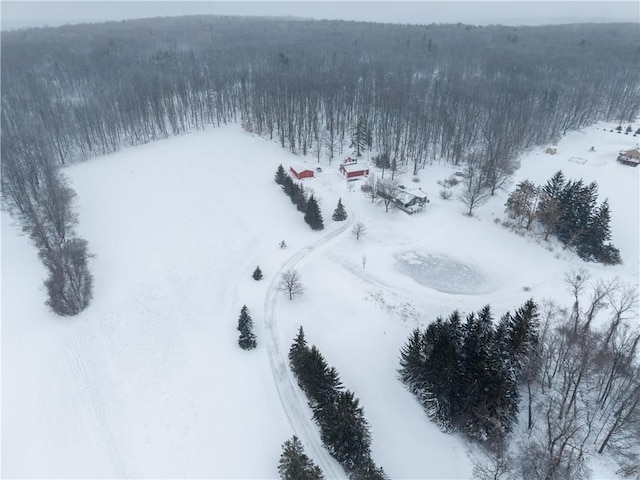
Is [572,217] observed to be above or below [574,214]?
below

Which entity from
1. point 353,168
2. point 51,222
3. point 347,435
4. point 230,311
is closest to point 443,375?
point 347,435

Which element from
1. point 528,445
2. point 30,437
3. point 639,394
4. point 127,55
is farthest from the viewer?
point 127,55

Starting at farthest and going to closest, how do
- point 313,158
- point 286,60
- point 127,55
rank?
1. point 127,55
2. point 286,60
3. point 313,158

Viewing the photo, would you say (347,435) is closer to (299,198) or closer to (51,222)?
(299,198)

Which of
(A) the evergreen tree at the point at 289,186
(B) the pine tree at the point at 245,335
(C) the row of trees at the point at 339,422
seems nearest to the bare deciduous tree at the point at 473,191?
(A) the evergreen tree at the point at 289,186

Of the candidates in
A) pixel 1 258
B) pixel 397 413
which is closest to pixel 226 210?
pixel 1 258

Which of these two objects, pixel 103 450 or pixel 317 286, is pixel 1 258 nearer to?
pixel 103 450

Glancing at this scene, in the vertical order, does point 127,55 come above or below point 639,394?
above

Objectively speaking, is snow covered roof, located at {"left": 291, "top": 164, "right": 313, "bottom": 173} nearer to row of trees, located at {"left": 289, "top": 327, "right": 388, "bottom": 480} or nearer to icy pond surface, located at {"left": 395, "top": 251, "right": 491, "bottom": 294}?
icy pond surface, located at {"left": 395, "top": 251, "right": 491, "bottom": 294}
